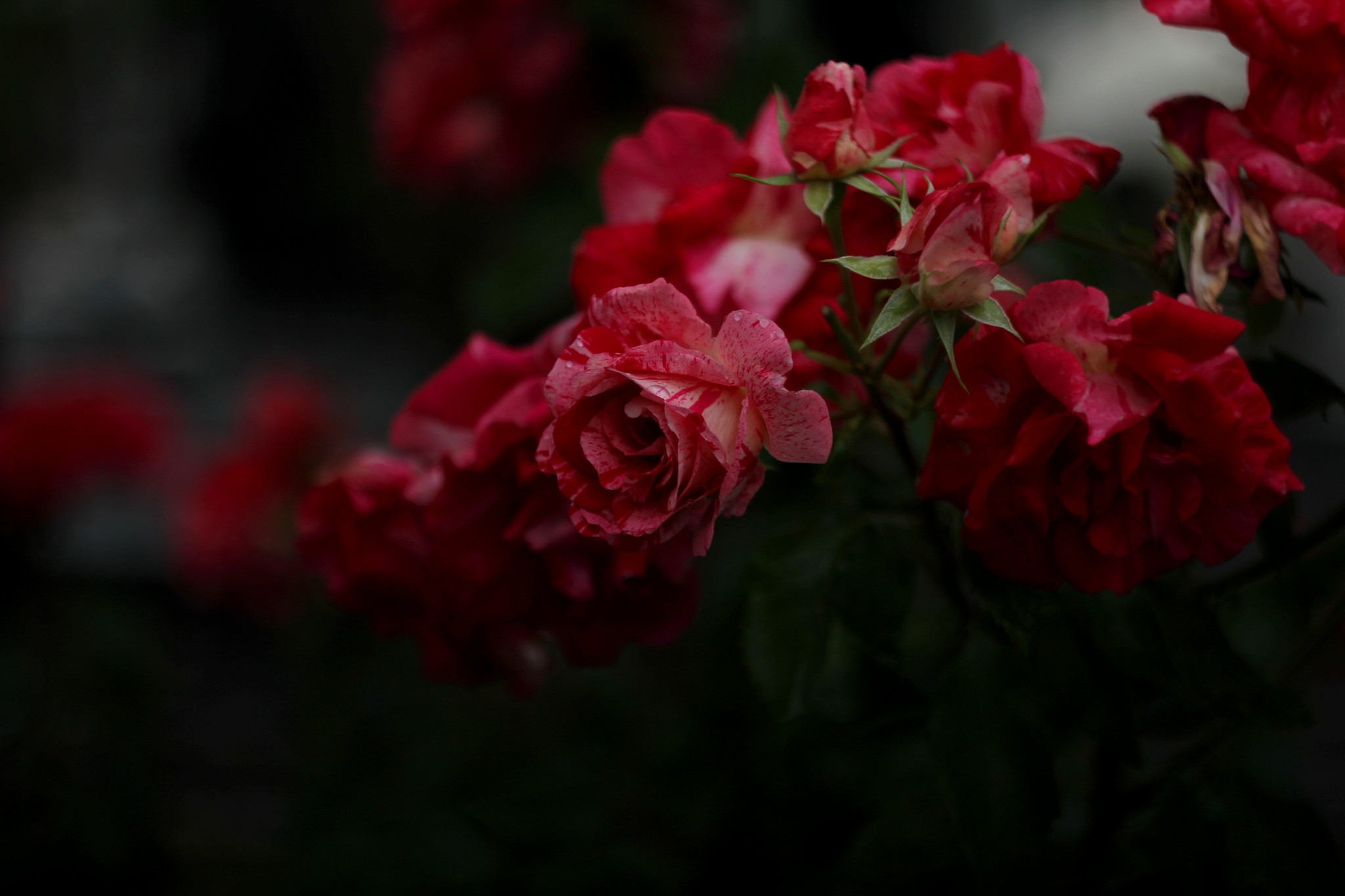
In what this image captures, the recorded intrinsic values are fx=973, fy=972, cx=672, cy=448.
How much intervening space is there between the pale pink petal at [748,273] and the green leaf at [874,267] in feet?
0.19

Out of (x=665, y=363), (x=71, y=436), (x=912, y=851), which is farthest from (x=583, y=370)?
(x=71, y=436)

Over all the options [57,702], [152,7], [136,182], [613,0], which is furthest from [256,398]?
[136,182]

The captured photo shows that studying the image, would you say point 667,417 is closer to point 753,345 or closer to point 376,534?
point 753,345

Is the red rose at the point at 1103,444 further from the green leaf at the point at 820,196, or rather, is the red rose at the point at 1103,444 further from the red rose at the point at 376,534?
the red rose at the point at 376,534

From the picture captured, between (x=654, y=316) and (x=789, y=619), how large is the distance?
0.18 m

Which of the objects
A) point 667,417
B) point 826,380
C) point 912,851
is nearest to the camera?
point 667,417

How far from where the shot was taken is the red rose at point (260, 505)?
1268 mm

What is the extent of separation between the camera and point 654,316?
322 mm

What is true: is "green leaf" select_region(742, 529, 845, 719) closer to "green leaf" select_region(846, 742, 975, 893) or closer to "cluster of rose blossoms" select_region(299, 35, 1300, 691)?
"cluster of rose blossoms" select_region(299, 35, 1300, 691)

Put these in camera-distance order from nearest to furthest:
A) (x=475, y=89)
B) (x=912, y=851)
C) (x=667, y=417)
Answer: (x=667, y=417), (x=912, y=851), (x=475, y=89)

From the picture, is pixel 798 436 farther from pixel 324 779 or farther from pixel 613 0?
pixel 324 779

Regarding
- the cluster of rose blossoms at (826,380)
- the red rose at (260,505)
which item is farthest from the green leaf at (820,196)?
the red rose at (260,505)

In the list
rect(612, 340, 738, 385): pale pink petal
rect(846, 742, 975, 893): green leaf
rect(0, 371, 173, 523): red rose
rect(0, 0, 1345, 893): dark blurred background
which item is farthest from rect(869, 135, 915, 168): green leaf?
rect(0, 371, 173, 523): red rose

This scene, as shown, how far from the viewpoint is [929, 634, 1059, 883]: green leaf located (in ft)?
1.44
